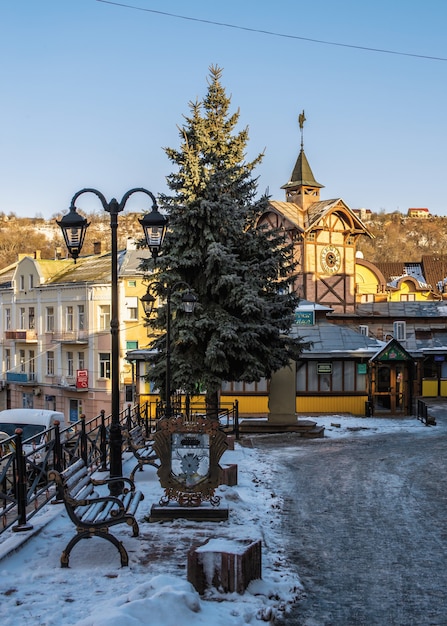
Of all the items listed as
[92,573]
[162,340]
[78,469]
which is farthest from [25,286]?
[92,573]

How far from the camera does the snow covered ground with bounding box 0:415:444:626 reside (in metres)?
6.36

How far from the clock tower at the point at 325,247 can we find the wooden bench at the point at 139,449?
25078 mm

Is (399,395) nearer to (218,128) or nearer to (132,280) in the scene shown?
(218,128)

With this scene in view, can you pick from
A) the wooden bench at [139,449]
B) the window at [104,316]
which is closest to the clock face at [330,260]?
the window at [104,316]

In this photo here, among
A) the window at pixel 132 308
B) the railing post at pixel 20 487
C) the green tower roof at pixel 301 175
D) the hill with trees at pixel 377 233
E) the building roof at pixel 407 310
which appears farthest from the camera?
the hill with trees at pixel 377 233

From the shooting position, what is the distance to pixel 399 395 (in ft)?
96.9

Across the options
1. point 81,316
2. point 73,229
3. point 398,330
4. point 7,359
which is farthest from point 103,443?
point 7,359

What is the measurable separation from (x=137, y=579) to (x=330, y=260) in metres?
36.8

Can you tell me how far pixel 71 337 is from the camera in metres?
43.5

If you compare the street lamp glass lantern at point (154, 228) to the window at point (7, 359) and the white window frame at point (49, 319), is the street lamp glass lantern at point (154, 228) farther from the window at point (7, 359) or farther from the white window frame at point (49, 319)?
the window at point (7, 359)

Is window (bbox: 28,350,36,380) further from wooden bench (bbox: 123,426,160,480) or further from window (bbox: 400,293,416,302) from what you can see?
wooden bench (bbox: 123,426,160,480)

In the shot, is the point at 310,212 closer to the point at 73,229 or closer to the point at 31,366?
the point at 31,366

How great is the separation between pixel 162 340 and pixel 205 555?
15820 millimetres

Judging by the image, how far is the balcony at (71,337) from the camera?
42.4 meters
